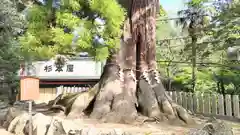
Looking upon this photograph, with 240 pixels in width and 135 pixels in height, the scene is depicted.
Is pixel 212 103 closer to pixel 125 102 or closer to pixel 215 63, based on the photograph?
pixel 125 102

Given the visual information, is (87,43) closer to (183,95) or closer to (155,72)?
(155,72)

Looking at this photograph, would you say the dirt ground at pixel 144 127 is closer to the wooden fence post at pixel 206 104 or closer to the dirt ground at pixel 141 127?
the dirt ground at pixel 141 127

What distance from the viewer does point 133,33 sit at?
7.08 meters

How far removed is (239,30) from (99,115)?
285 inches

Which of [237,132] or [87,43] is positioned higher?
[87,43]

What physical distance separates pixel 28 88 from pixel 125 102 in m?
2.40

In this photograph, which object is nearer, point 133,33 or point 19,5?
point 133,33

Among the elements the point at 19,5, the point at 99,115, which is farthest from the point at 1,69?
the point at 99,115

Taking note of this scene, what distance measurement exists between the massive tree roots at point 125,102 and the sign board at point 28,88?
66.9 inches

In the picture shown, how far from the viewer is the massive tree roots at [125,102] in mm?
6531

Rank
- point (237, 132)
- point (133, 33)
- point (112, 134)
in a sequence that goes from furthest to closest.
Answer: point (133, 33)
point (237, 132)
point (112, 134)

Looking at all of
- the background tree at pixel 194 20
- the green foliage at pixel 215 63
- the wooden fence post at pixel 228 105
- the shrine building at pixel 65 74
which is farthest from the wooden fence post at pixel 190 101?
the shrine building at pixel 65 74

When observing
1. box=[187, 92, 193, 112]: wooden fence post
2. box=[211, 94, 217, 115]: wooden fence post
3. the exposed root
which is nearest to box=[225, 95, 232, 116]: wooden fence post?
box=[211, 94, 217, 115]: wooden fence post

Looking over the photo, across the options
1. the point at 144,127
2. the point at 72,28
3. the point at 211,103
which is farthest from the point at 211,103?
the point at 72,28
